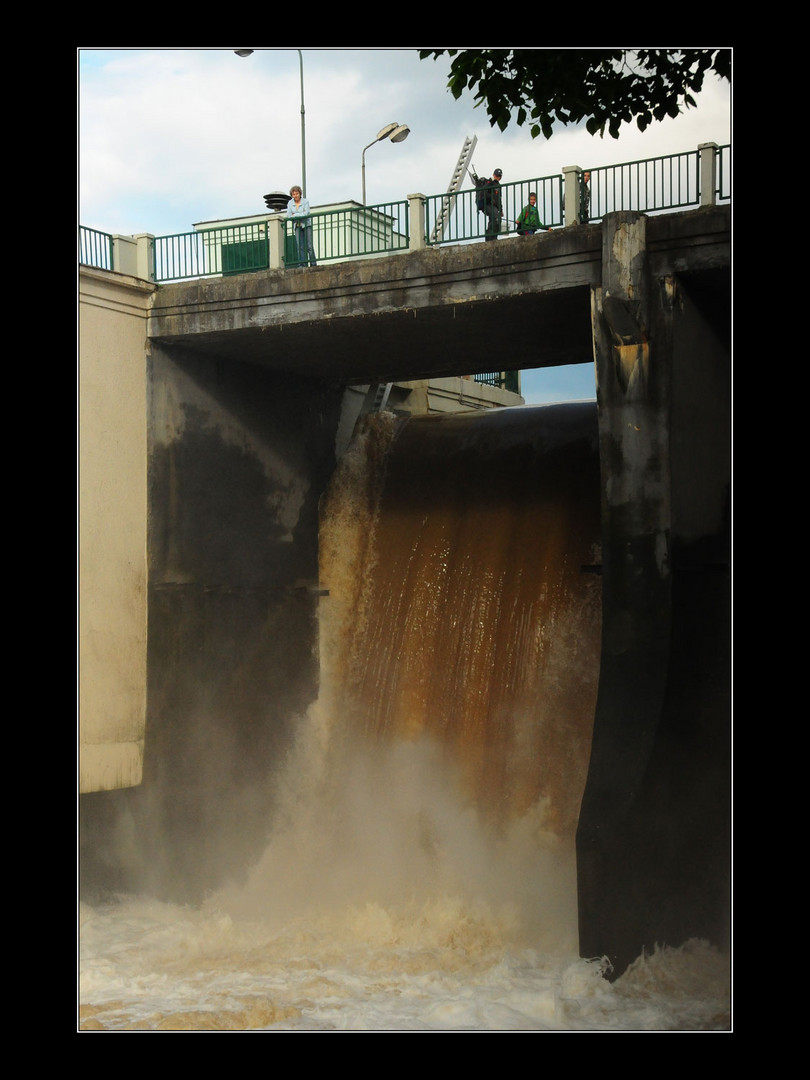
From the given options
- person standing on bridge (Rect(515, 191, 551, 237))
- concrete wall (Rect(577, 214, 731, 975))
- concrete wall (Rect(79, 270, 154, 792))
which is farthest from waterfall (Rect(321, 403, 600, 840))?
person standing on bridge (Rect(515, 191, 551, 237))

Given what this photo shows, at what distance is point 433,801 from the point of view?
14539 millimetres

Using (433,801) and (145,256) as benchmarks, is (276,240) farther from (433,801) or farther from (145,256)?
(433,801)

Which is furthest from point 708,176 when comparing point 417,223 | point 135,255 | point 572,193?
point 135,255

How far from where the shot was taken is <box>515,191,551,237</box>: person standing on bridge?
12.5 metres

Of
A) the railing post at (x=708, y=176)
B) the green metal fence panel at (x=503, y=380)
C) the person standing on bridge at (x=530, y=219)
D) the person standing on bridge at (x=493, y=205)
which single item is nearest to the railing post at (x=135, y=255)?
the person standing on bridge at (x=493, y=205)

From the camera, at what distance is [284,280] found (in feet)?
44.7

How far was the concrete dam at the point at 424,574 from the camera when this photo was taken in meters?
11.5

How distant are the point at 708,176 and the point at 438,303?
3.17 metres

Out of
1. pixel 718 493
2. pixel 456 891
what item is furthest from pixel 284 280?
pixel 456 891

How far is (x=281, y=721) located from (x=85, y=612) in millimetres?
3509

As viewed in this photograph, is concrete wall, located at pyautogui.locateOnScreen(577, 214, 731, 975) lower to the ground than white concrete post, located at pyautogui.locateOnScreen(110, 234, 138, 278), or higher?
lower

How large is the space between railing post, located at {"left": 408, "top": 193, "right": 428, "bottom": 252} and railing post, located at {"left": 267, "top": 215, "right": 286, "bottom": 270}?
5.66 ft

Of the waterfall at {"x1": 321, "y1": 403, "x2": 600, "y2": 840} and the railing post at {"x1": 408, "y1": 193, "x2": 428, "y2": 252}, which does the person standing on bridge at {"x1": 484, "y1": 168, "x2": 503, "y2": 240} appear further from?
the waterfall at {"x1": 321, "y1": 403, "x2": 600, "y2": 840}

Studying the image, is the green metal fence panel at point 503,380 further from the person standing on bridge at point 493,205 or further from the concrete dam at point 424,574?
the person standing on bridge at point 493,205
